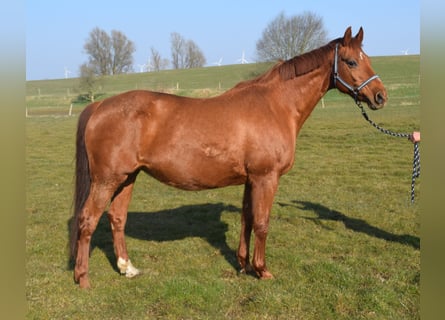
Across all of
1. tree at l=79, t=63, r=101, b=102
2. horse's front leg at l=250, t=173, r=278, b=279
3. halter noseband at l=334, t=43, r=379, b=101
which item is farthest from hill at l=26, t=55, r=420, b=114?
horse's front leg at l=250, t=173, r=278, b=279

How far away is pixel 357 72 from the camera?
4.28m

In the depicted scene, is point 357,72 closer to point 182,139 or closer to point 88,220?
point 182,139

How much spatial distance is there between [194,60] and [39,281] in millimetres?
72196

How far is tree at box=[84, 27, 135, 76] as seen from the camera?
5641cm

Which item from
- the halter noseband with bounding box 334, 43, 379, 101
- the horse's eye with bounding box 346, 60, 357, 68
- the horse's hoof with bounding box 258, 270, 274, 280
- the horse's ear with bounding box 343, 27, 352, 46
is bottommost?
the horse's hoof with bounding box 258, 270, 274, 280

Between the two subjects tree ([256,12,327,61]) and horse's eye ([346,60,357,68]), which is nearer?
horse's eye ([346,60,357,68])

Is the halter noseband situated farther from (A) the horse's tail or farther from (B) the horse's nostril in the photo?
(A) the horse's tail

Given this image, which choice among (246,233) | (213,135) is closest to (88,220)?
(213,135)

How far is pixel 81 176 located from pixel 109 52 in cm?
5870

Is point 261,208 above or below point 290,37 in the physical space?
below

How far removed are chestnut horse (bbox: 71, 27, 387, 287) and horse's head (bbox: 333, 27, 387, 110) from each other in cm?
1

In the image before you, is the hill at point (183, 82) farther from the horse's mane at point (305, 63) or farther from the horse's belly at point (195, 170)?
the horse's belly at point (195, 170)

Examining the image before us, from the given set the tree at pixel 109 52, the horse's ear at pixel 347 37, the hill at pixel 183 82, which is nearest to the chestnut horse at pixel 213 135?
the horse's ear at pixel 347 37
